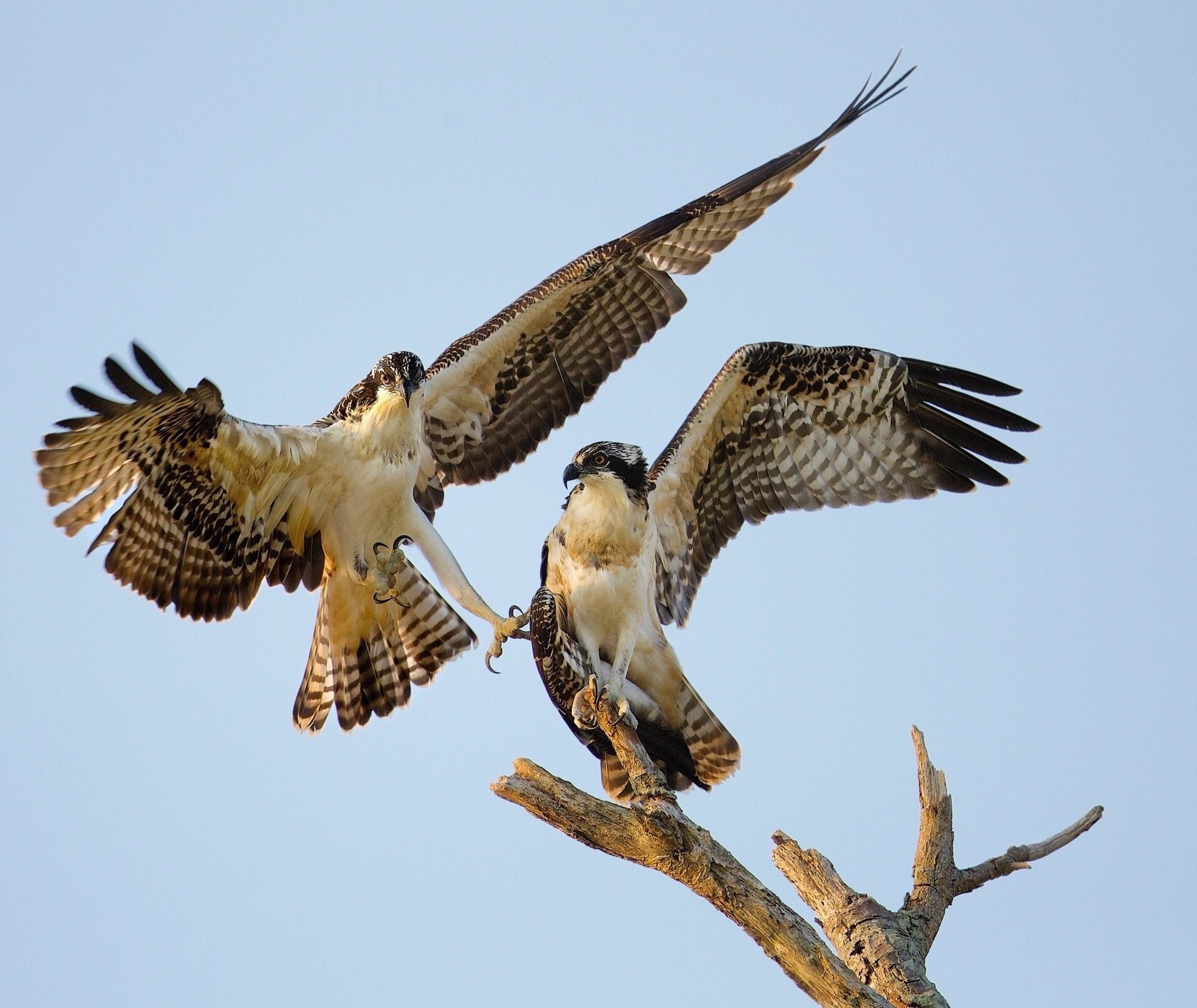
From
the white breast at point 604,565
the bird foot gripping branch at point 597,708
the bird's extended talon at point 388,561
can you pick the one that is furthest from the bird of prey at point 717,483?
the bird's extended talon at point 388,561

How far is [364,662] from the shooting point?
849cm

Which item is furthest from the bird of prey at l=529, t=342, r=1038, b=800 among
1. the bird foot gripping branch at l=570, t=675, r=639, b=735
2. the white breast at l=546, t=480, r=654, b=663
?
the bird foot gripping branch at l=570, t=675, r=639, b=735

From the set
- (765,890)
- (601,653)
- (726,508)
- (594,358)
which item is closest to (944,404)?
(726,508)

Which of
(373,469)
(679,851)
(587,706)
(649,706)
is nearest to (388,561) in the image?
(373,469)

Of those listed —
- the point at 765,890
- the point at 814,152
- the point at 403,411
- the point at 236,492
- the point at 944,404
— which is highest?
the point at 814,152

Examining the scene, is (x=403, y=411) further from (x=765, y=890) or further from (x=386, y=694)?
(x=765, y=890)

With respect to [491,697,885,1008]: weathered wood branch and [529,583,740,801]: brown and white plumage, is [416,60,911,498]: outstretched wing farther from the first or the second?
[491,697,885,1008]: weathered wood branch

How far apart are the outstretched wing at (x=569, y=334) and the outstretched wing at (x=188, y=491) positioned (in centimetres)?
103

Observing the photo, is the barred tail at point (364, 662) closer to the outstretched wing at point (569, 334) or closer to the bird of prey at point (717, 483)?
the outstretched wing at point (569, 334)

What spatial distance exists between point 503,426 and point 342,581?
143cm

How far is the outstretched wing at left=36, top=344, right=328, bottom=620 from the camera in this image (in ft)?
21.6

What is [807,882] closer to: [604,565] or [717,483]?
[604,565]

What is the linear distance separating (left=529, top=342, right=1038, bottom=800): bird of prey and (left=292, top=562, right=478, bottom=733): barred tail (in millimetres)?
1459

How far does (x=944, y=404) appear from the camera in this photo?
819 centimetres
